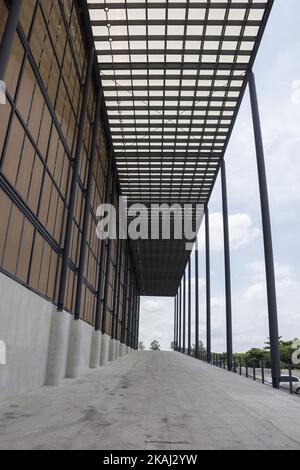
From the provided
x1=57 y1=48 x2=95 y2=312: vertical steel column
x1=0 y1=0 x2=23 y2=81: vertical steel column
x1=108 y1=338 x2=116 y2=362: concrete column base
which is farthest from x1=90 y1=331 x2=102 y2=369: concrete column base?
x1=0 y1=0 x2=23 y2=81: vertical steel column

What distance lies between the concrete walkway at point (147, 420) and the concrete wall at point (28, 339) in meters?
0.60

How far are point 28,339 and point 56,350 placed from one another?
8.85 ft

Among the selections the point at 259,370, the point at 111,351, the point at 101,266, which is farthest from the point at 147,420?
the point at 111,351

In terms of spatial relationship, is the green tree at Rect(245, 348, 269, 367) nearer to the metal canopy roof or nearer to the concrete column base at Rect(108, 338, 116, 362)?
the concrete column base at Rect(108, 338, 116, 362)

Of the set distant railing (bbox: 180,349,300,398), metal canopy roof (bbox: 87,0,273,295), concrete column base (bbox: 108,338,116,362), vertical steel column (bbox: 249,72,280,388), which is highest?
metal canopy roof (bbox: 87,0,273,295)

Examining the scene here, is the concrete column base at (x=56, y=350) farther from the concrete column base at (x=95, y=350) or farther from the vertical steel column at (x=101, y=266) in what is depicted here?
the vertical steel column at (x=101, y=266)

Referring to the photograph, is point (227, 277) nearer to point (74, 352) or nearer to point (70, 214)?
point (74, 352)

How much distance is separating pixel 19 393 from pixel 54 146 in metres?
9.48

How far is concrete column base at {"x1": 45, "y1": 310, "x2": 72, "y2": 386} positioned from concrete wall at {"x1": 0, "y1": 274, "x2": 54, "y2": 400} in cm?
25

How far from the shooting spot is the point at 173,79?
26.2 meters

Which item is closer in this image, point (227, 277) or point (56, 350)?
point (56, 350)

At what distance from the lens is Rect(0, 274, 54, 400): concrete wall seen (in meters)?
10.6

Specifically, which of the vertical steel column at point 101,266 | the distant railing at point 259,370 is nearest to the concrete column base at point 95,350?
the vertical steel column at point 101,266

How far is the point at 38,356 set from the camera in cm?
1376
